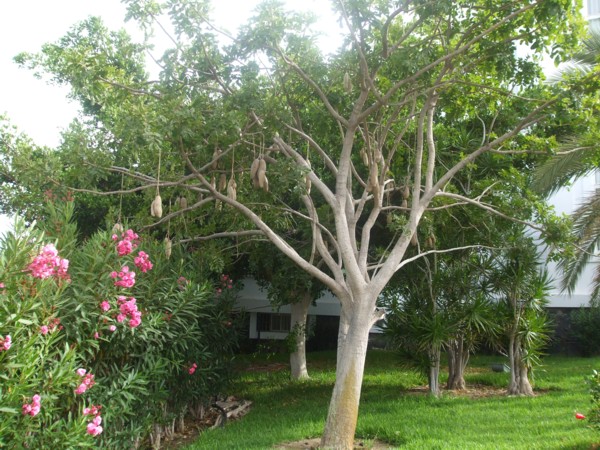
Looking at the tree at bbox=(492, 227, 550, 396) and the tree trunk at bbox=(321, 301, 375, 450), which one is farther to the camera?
the tree at bbox=(492, 227, 550, 396)

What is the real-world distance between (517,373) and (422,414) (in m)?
3.07

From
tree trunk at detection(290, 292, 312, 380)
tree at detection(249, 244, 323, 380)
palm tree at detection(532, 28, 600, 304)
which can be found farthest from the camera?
tree trunk at detection(290, 292, 312, 380)

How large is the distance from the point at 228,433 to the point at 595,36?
10.1 meters

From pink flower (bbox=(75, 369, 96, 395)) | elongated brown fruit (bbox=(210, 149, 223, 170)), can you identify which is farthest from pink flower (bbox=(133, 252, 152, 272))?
pink flower (bbox=(75, 369, 96, 395))

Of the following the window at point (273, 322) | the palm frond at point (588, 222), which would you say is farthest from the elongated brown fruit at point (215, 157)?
the window at point (273, 322)

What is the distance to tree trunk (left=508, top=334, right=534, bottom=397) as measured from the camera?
12195mm

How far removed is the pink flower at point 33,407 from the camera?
16.7ft

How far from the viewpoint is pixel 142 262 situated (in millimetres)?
Answer: 7277

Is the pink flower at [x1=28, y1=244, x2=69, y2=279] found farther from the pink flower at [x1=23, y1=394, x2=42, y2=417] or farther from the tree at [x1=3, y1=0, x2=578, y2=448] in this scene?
the tree at [x1=3, y1=0, x2=578, y2=448]

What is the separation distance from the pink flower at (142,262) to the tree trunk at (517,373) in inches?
313

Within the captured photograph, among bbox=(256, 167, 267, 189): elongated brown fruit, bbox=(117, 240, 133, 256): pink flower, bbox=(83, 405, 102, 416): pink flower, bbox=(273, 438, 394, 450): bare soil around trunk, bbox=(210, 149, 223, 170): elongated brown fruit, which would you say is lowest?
bbox=(273, 438, 394, 450): bare soil around trunk

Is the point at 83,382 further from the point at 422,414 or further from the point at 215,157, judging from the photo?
the point at 422,414

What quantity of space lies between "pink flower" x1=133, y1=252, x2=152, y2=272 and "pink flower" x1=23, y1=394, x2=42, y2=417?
2.30 meters

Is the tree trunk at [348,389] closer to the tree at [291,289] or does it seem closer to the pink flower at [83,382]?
the pink flower at [83,382]
